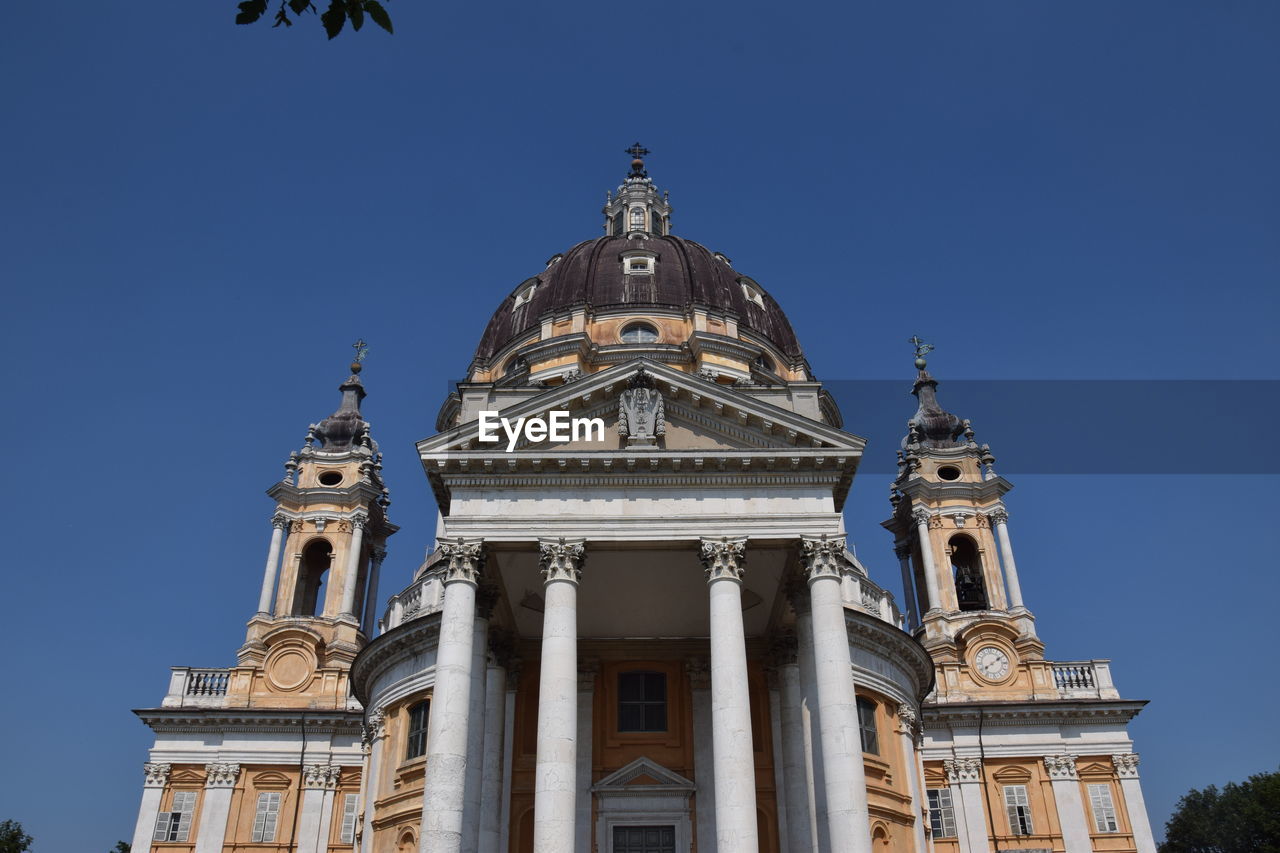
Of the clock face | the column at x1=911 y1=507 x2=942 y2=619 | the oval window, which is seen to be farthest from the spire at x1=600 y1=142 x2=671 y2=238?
the clock face

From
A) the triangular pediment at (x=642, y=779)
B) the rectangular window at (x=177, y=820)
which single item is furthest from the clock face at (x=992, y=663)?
the rectangular window at (x=177, y=820)

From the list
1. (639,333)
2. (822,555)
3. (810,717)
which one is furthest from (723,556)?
(639,333)

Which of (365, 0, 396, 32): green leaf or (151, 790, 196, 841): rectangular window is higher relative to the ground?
(151, 790, 196, 841): rectangular window

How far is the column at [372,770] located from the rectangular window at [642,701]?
7.17 meters

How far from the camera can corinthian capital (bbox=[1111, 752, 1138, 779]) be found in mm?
38031

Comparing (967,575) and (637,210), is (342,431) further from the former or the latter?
(967,575)

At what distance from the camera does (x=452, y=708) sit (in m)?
19.5

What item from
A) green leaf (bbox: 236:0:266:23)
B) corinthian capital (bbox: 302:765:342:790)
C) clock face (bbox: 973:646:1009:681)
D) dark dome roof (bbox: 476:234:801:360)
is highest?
dark dome roof (bbox: 476:234:801:360)

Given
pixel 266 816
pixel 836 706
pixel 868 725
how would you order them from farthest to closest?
1. pixel 266 816
2. pixel 868 725
3. pixel 836 706

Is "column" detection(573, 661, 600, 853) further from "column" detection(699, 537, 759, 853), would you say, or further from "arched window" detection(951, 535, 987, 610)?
"arched window" detection(951, 535, 987, 610)

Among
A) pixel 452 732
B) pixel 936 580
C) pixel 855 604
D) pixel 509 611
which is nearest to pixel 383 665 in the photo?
pixel 509 611

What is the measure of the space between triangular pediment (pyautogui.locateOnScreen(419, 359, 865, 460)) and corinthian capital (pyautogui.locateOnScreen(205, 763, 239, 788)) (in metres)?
21.6

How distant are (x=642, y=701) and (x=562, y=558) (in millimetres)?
→ 7172

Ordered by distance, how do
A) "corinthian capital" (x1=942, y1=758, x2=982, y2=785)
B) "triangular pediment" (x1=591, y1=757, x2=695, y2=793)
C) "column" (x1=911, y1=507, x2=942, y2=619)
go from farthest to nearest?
1. "column" (x1=911, y1=507, x2=942, y2=619)
2. "corinthian capital" (x1=942, y1=758, x2=982, y2=785)
3. "triangular pediment" (x1=591, y1=757, x2=695, y2=793)
